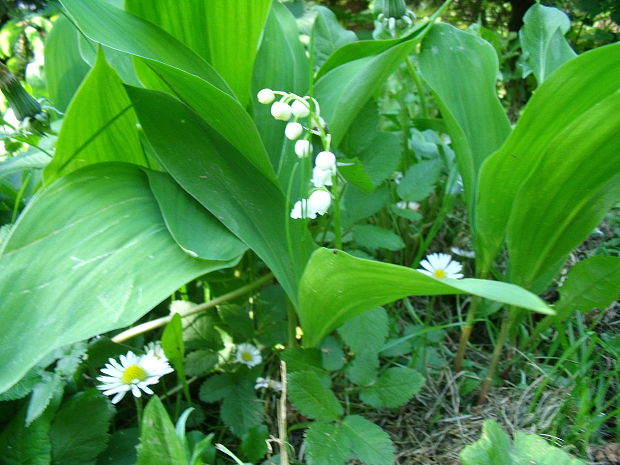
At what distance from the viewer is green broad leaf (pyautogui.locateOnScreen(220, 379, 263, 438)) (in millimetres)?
930

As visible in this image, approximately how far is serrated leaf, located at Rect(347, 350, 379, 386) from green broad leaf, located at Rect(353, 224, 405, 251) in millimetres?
183

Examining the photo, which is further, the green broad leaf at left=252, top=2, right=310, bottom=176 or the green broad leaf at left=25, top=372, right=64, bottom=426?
the green broad leaf at left=252, top=2, right=310, bottom=176

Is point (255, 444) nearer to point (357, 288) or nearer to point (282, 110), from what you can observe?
point (357, 288)

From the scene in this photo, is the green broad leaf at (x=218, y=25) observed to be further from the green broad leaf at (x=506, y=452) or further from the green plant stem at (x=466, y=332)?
the green broad leaf at (x=506, y=452)

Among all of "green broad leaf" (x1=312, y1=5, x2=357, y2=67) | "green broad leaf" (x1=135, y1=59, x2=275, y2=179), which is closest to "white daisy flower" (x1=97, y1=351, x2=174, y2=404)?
"green broad leaf" (x1=135, y1=59, x2=275, y2=179)

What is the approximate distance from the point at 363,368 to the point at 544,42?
0.70 m

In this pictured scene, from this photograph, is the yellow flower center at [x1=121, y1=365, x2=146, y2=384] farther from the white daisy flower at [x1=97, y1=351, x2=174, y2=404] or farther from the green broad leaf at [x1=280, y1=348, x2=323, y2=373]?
the green broad leaf at [x1=280, y1=348, x2=323, y2=373]

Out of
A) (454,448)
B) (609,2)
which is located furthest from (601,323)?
(609,2)

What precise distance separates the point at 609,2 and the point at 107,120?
1746mm

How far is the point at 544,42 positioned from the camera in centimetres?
113

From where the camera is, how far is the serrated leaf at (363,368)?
917 mm

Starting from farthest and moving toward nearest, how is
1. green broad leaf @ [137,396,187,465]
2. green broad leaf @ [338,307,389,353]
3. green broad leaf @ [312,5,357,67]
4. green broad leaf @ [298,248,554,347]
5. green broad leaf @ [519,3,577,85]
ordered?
green broad leaf @ [312,5,357,67] → green broad leaf @ [519,3,577,85] → green broad leaf @ [338,307,389,353] → green broad leaf @ [137,396,187,465] → green broad leaf @ [298,248,554,347]

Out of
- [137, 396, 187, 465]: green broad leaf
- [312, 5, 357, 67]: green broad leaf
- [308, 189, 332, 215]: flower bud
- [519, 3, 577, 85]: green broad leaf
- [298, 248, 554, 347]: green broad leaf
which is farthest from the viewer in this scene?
[312, 5, 357, 67]: green broad leaf

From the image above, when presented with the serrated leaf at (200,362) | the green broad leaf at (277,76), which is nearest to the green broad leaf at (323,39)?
the green broad leaf at (277,76)
